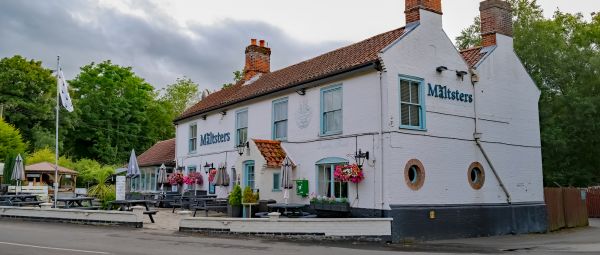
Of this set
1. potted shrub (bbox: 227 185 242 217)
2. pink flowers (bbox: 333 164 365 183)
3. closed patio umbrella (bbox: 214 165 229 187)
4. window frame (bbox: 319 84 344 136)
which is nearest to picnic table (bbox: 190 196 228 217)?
potted shrub (bbox: 227 185 242 217)

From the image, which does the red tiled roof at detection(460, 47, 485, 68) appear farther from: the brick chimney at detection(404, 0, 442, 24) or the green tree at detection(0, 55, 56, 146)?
the green tree at detection(0, 55, 56, 146)

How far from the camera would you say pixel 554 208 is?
20.6m

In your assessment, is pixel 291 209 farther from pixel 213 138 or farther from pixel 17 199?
pixel 17 199

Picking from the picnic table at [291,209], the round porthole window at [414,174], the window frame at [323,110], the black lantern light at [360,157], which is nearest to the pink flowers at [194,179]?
the picnic table at [291,209]

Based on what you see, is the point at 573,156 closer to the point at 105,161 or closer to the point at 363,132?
the point at 363,132

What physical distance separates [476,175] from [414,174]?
3016mm

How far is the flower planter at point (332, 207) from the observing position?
16369 millimetres

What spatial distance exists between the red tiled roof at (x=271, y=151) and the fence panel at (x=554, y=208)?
10.3 m

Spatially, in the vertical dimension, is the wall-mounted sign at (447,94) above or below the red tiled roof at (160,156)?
above

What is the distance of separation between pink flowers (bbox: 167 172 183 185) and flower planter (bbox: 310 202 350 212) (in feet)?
38.4

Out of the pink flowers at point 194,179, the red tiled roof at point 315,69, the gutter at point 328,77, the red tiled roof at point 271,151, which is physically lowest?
the pink flowers at point 194,179

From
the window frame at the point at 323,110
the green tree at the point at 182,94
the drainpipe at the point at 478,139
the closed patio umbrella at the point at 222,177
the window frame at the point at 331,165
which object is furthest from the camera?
the green tree at the point at 182,94

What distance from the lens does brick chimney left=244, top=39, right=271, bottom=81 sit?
88.4ft

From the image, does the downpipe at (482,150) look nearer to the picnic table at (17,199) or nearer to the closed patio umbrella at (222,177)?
the closed patio umbrella at (222,177)
